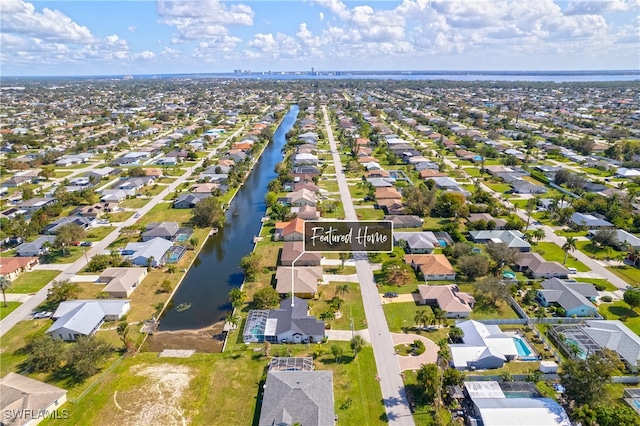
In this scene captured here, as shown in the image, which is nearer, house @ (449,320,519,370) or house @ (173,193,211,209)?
house @ (449,320,519,370)

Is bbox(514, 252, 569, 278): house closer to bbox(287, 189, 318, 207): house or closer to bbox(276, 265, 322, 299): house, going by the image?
bbox(276, 265, 322, 299): house

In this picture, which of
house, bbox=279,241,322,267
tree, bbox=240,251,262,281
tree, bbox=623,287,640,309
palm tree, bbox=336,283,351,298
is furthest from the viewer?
house, bbox=279,241,322,267

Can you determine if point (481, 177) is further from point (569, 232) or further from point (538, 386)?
point (538, 386)

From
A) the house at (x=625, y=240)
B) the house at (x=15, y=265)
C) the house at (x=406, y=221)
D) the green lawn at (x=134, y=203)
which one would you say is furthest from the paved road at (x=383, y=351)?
the green lawn at (x=134, y=203)

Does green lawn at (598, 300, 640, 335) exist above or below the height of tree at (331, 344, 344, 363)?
below

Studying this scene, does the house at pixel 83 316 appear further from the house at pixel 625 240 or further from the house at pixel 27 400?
the house at pixel 625 240

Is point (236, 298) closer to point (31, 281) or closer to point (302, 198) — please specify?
point (31, 281)

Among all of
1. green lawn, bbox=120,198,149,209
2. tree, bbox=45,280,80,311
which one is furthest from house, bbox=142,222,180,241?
green lawn, bbox=120,198,149,209
